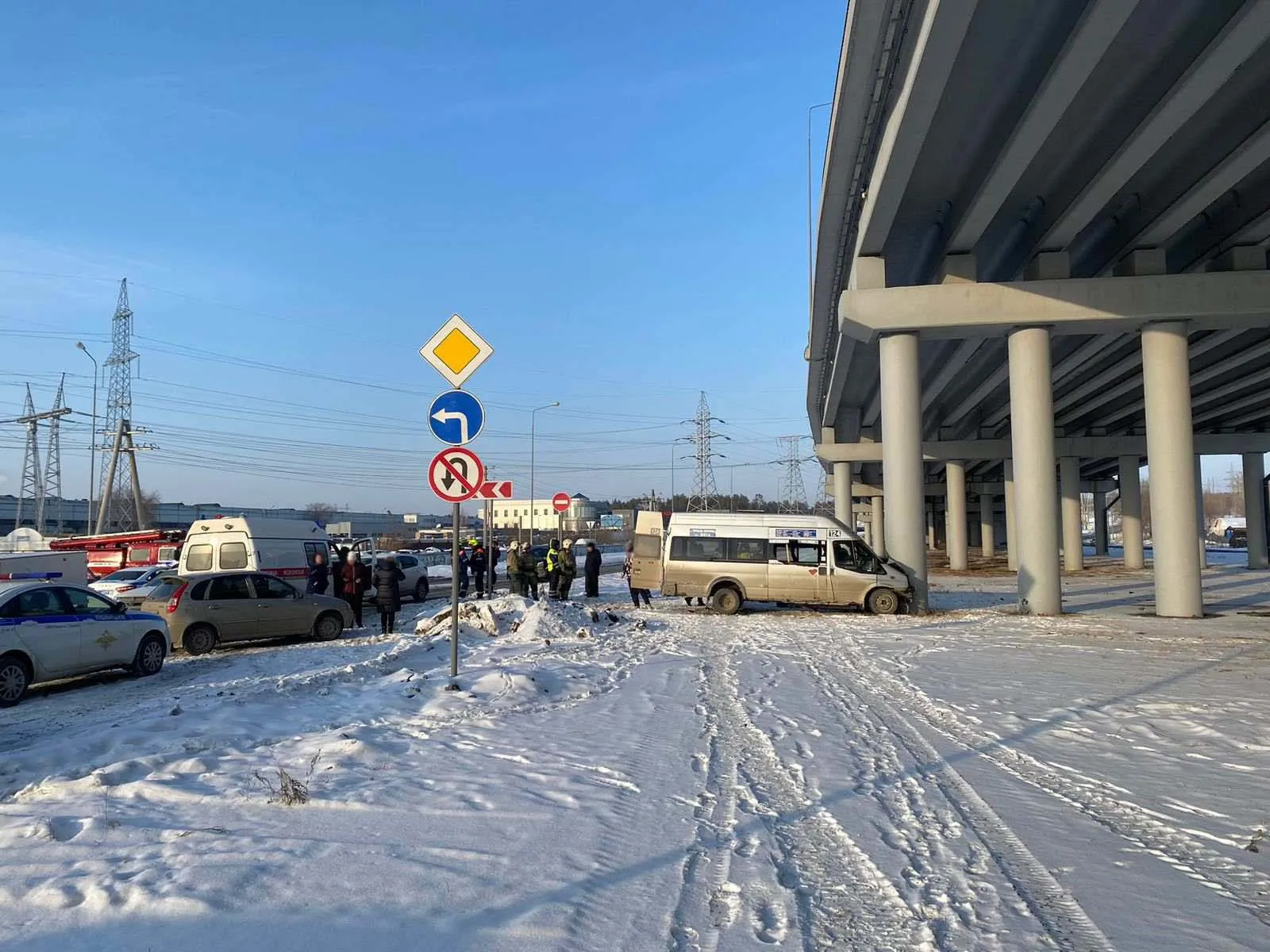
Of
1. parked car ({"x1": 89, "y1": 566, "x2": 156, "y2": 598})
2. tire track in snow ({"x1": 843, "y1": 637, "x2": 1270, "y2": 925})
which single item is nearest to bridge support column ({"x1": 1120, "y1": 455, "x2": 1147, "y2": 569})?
tire track in snow ({"x1": 843, "y1": 637, "x2": 1270, "y2": 925})

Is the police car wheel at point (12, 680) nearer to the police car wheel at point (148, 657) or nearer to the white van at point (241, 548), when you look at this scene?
the police car wheel at point (148, 657)

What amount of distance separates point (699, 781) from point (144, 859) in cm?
347

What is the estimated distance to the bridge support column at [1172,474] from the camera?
1889 cm

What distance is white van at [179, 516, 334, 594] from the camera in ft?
67.6

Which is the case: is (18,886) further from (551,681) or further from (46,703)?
(46,703)

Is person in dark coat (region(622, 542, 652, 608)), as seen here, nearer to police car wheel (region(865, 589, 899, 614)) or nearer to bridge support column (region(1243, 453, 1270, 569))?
police car wheel (region(865, 589, 899, 614))

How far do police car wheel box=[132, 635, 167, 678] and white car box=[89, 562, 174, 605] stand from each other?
18.1 feet

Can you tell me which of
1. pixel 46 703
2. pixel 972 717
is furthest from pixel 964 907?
pixel 46 703

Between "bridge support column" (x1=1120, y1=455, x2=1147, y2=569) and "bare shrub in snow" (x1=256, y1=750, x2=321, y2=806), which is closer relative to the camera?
Result: "bare shrub in snow" (x1=256, y1=750, x2=321, y2=806)

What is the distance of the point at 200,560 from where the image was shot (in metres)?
20.9

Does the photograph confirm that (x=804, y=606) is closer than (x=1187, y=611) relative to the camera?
No

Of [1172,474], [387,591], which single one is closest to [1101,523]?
[1172,474]

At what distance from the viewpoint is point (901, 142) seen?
14445mm

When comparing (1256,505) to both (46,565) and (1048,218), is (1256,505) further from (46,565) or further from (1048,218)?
(46,565)
